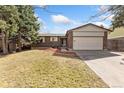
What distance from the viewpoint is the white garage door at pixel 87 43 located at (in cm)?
1831

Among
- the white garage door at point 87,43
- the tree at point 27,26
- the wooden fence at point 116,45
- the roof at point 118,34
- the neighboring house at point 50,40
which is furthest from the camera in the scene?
the neighboring house at point 50,40

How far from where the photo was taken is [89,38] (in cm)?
1848

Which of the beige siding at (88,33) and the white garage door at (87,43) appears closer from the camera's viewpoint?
the white garage door at (87,43)

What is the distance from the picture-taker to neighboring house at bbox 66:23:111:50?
18.4 m

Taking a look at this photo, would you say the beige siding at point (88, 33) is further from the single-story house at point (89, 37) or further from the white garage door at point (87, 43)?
the white garage door at point (87, 43)

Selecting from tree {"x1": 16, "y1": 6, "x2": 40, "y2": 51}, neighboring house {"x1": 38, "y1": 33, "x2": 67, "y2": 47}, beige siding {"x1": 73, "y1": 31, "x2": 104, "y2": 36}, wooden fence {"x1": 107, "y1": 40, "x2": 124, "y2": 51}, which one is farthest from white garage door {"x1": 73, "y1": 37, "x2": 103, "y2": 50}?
neighboring house {"x1": 38, "y1": 33, "x2": 67, "y2": 47}

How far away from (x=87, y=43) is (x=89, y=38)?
20.2 inches

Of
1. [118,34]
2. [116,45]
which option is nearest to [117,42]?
[116,45]

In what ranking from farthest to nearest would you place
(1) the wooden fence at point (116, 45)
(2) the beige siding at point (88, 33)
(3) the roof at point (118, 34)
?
Result: 1. (3) the roof at point (118, 34)
2. (2) the beige siding at point (88, 33)
3. (1) the wooden fence at point (116, 45)

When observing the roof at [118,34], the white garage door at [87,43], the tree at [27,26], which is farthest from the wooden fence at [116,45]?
the tree at [27,26]

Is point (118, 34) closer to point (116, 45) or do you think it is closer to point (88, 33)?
point (116, 45)
